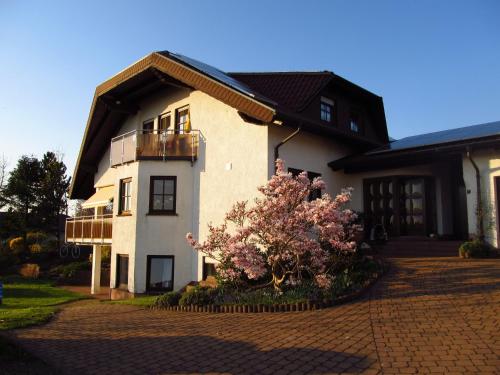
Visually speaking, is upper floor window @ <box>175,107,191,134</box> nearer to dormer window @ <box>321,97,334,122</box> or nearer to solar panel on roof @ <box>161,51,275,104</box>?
solar panel on roof @ <box>161,51,275,104</box>

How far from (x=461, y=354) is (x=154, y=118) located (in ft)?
54.9

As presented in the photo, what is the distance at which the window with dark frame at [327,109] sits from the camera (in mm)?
17344

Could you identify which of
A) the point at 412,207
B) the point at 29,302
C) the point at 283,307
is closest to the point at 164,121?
the point at 29,302

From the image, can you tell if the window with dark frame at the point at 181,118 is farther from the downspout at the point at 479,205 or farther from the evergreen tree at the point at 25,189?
the evergreen tree at the point at 25,189

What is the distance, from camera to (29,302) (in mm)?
15133

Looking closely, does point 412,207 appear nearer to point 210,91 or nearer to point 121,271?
point 210,91

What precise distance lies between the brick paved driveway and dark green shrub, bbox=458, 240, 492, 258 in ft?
7.34

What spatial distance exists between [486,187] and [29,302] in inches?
634

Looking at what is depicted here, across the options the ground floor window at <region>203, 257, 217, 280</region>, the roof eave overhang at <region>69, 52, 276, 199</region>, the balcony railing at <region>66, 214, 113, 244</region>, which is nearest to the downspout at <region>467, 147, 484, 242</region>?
the roof eave overhang at <region>69, 52, 276, 199</region>

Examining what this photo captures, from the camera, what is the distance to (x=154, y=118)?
64.7 feet

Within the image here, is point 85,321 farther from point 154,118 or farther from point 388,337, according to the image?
point 154,118

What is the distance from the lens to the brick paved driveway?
225 inches

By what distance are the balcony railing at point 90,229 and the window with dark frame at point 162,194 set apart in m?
3.27

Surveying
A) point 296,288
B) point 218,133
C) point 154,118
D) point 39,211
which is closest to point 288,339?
point 296,288
